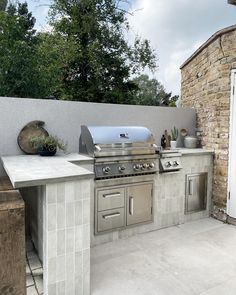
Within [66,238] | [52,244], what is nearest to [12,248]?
[52,244]

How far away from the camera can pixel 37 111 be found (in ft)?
12.9

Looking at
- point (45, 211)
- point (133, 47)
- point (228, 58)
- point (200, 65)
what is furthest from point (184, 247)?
point (133, 47)

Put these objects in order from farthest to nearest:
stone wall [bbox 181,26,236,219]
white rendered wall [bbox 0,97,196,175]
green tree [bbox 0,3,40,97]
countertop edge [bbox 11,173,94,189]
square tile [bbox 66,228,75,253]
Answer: green tree [bbox 0,3,40,97] → stone wall [bbox 181,26,236,219] → white rendered wall [bbox 0,97,196,175] → square tile [bbox 66,228,75,253] → countertop edge [bbox 11,173,94,189]

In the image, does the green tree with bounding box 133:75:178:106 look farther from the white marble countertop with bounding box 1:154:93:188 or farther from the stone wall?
the white marble countertop with bounding box 1:154:93:188

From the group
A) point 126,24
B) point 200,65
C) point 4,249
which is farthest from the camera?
point 126,24

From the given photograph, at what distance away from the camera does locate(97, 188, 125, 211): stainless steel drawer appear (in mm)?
3539

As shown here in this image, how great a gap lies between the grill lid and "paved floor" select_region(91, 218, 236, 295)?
1.32 meters

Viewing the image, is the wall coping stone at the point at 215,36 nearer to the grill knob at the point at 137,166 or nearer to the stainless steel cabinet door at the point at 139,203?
the grill knob at the point at 137,166

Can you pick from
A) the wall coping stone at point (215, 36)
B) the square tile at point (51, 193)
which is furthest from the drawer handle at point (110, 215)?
the wall coping stone at point (215, 36)

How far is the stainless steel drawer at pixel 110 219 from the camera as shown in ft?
11.7

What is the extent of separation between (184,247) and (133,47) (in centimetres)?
1054

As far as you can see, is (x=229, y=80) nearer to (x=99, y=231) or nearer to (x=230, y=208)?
(x=230, y=208)

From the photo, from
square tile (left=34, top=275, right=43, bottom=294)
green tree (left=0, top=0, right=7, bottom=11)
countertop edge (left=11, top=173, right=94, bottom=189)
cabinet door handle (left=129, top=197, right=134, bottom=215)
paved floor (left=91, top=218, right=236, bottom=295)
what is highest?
green tree (left=0, top=0, right=7, bottom=11)

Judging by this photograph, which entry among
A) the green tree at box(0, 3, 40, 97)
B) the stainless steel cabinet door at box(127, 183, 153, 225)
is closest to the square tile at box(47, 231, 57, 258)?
the stainless steel cabinet door at box(127, 183, 153, 225)
